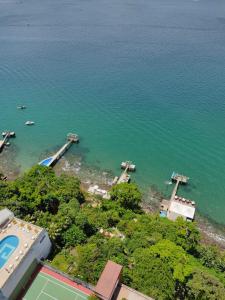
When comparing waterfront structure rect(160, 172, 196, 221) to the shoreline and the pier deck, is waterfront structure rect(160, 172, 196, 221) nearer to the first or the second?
the shoreline

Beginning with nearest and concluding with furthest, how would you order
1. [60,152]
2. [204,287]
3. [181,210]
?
[204,287] → [181,210] → [60,152]

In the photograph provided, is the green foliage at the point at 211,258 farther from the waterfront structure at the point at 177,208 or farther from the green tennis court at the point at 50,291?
the green tennis court at the point at 50,291

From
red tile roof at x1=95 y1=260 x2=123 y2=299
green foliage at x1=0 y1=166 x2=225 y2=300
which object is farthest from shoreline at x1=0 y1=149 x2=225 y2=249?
red tile roof at x1=95 y1=260 x2=123 y2=299

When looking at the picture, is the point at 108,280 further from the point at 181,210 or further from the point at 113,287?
the point at 181,210

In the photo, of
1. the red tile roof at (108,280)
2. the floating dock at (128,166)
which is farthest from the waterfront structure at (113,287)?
the floating dock at (128,166)

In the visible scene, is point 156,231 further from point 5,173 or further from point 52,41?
point 52,41

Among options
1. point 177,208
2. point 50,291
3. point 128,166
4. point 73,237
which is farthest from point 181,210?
point 50,291
